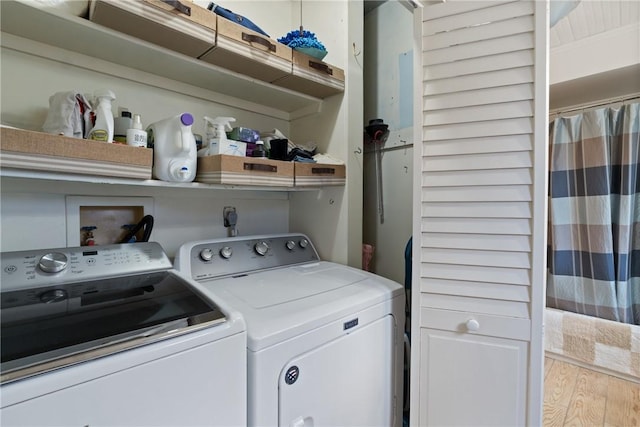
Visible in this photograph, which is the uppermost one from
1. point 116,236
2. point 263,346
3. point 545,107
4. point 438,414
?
point 545,107

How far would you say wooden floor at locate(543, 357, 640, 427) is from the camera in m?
1.56

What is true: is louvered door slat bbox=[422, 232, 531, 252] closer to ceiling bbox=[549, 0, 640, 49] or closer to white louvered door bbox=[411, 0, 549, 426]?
white louvered door bbox=[411, 0, 549, 426]

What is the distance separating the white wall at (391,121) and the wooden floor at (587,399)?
1.12m

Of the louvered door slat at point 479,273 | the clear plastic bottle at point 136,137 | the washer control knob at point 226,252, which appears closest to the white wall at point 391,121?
the louvered door slat at point 479,273

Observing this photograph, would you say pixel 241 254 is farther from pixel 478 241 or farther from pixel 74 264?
pixel 478 241

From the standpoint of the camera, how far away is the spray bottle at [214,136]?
50.8 inches

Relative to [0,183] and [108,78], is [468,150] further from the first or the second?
[0,183]

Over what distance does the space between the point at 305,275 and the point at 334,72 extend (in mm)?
1142

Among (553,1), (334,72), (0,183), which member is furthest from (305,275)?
(553,1)

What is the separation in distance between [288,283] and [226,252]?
366mm

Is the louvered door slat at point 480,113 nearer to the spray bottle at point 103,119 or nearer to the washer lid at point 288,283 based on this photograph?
the washer lid at point 288,283

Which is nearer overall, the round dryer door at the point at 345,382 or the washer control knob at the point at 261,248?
the round dryer door at the point at 345,382

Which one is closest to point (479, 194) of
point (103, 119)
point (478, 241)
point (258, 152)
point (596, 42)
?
point (478, 241)

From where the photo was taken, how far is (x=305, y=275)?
1.45m
